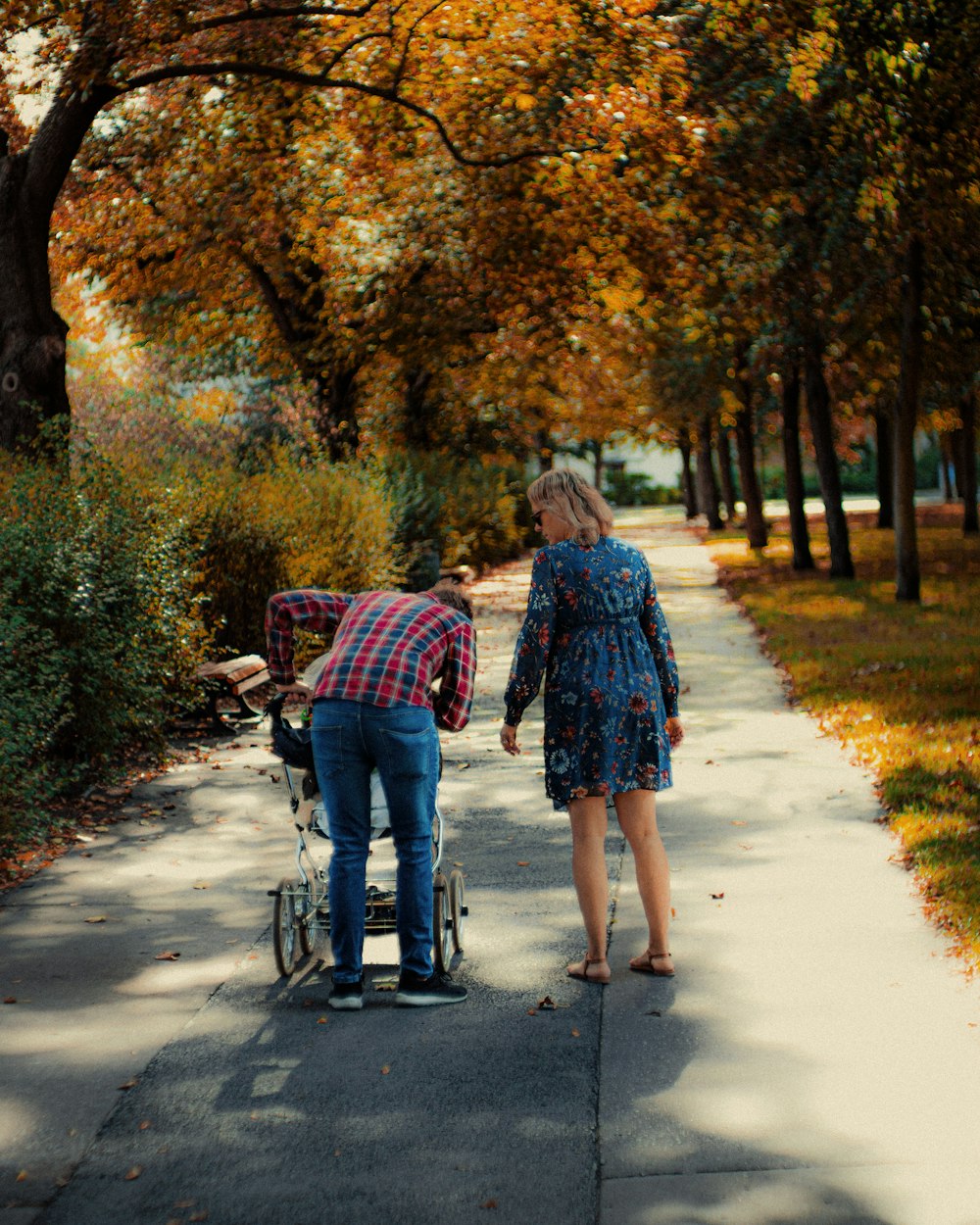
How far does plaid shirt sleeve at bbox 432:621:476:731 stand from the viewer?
5.38 metres

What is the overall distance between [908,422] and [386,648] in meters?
15.6

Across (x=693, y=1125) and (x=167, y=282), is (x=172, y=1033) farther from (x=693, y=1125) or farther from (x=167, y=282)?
(x=167, y=282)

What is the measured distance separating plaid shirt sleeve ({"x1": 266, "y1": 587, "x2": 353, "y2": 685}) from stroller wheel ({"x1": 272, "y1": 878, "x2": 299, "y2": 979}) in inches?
35.0

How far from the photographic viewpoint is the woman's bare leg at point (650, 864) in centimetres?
549

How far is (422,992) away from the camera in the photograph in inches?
211

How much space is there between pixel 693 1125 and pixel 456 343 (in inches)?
827

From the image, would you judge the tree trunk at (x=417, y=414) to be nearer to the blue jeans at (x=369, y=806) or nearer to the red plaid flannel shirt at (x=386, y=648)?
the red plaid flannel shirt at (x=386, y=648)

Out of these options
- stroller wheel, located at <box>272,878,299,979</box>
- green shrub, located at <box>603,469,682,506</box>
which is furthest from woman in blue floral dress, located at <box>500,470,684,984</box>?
green shrub, located at <box>603,469,682,506</box>

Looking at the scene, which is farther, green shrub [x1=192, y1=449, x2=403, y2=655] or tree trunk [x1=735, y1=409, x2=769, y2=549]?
tree trunk [x1=735, y1=409, x2=769, y2=549]

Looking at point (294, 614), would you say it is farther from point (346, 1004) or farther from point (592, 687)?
point (346, 1004)

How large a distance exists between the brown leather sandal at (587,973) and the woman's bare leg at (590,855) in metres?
0.13

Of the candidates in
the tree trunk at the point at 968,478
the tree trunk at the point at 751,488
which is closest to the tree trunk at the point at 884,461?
the tree trunk at the point at 968,478

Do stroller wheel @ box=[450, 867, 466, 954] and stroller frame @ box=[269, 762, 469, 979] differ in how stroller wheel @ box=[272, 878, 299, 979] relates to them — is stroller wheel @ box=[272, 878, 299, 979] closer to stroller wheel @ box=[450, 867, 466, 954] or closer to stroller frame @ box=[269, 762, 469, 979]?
stroller frame @ box=[269, 762, 469, 979]

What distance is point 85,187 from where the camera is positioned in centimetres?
1859
